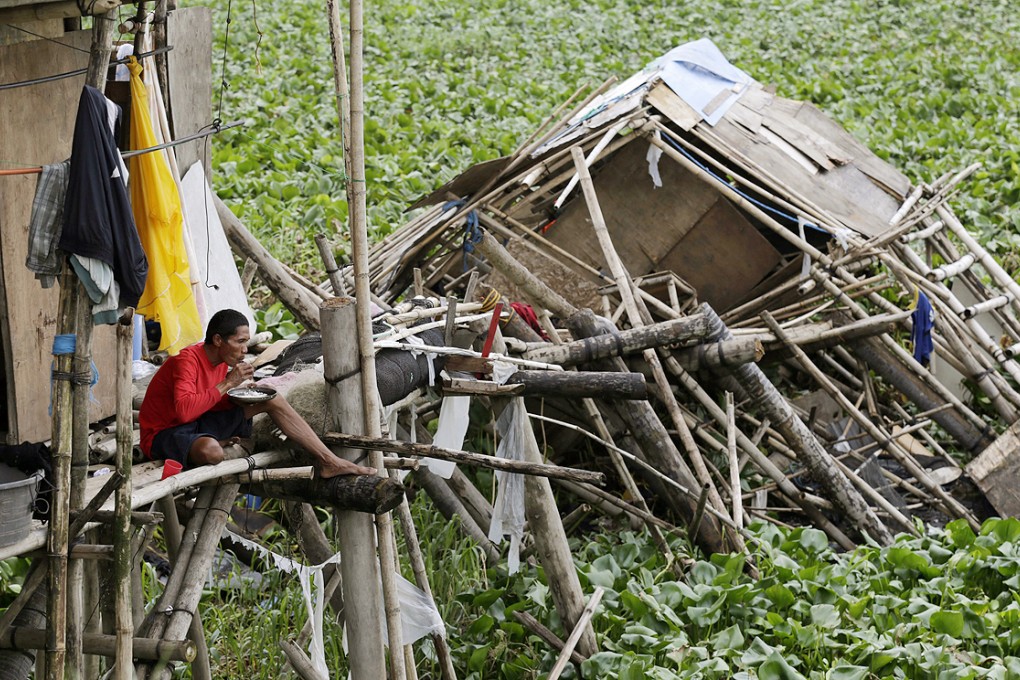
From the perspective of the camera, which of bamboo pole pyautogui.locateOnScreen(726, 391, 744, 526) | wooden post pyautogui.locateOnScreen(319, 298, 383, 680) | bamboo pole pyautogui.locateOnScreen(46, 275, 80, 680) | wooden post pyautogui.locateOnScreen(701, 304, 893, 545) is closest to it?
bamboo pole pyautogui.locateOnScreen(46, 275, 80, 680)

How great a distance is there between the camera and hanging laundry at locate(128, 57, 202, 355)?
507cm

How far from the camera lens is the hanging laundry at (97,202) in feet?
13.8

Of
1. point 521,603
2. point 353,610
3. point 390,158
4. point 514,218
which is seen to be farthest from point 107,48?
point 390,158

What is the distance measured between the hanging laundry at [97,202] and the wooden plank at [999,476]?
20.2ft

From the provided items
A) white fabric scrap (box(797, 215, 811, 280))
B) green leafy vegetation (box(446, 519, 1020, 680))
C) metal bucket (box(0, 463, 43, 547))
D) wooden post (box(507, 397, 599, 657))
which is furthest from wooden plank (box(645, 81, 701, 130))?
metal bucket (box(0, 463, 43, 547))

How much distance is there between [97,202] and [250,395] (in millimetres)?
975

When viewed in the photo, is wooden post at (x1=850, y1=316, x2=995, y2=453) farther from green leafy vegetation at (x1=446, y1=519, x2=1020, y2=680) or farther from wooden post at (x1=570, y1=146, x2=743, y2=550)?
wooden post at (x1=570, y1=146, x2=743, y2=550)

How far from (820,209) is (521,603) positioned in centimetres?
368

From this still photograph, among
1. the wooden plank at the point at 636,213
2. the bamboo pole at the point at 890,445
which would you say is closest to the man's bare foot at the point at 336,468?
the bamboo pole at the point at 890,445

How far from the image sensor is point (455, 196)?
912cm

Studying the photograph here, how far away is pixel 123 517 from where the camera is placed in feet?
13.8

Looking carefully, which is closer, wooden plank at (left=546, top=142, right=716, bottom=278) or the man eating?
the man eating

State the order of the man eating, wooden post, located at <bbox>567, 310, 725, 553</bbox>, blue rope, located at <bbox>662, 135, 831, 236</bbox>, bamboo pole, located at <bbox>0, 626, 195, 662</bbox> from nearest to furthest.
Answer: bamboo pole, located at <bbox>0, 626, 195, 662</bbox>
the man eating
wooden post, located at <bbox>567, 310, 725, 553</bbox>
blue rope, located at <bbox>662, 135, 831, 236</bbox>

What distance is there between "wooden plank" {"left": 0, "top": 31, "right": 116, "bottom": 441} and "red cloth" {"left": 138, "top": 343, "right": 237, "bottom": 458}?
43.5 inches
